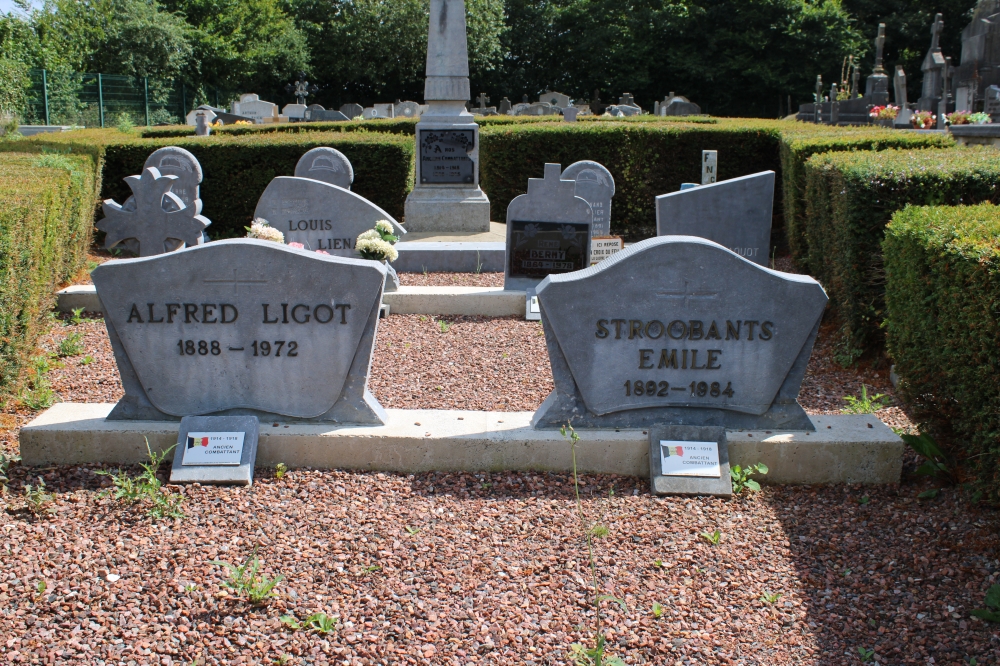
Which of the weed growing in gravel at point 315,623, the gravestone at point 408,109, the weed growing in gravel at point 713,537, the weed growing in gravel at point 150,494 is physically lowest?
the weed growing in gravel at point 315,623

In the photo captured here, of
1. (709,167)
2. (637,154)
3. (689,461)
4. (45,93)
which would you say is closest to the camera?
(689,461)

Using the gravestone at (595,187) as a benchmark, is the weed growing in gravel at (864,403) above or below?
below

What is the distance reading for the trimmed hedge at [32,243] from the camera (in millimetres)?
5027

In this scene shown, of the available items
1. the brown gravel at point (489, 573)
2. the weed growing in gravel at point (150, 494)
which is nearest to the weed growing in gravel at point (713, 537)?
the brown gravel at point (489, 573)

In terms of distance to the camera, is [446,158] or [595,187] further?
[446,158]

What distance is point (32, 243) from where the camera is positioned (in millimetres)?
5641

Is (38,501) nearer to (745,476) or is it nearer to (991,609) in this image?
(745,476)

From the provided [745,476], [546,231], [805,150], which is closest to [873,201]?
[745,476]

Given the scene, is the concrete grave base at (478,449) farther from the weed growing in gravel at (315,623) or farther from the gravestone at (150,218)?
the gravestone at (150,218)

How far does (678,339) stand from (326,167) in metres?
7.42

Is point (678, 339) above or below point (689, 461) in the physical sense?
above

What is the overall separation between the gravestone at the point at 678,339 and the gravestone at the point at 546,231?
372cm

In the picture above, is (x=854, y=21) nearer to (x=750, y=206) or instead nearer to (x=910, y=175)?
(x=750, y=206)

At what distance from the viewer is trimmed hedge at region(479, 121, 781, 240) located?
12.9 m
